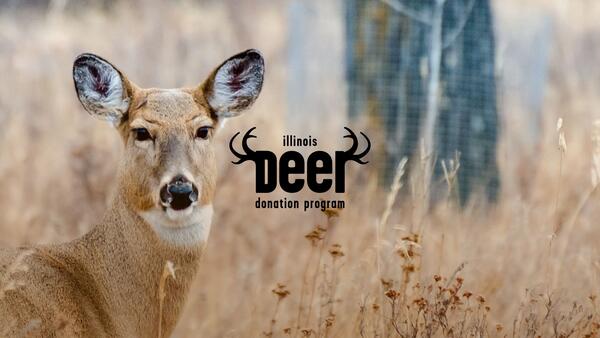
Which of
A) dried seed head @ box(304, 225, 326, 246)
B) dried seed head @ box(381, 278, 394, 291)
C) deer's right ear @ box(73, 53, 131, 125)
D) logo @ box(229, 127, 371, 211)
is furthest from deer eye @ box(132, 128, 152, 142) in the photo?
dried seed head @ box(381, 278, 394, 291)

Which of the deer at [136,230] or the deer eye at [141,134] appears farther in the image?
the deer eye at [141,134]

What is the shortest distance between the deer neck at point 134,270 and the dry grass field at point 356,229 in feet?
1.20

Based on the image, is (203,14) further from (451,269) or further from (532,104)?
(451,269)

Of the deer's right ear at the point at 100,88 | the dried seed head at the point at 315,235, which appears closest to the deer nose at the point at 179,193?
the deer's right ear at the point at 100,88

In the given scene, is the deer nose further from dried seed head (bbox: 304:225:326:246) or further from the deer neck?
dried seed head (bbox: 304:225:326:246)

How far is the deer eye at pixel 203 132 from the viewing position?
455 cm

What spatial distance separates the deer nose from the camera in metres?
4.28

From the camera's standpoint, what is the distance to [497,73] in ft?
24.6

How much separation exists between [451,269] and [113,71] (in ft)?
7.05

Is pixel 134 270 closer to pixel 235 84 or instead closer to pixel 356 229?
pixel 235 84

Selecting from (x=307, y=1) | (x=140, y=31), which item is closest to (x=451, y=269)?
(x=307, y=1)

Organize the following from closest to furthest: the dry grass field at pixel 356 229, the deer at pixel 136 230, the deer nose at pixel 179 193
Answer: the deer nose at pixel 179 193 < the deer at pixel 136 230 < the dry grass field at pixel 356 229

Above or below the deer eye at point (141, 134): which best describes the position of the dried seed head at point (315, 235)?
below

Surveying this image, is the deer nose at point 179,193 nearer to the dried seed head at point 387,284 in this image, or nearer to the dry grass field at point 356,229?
the dry grass field at point 356,229
